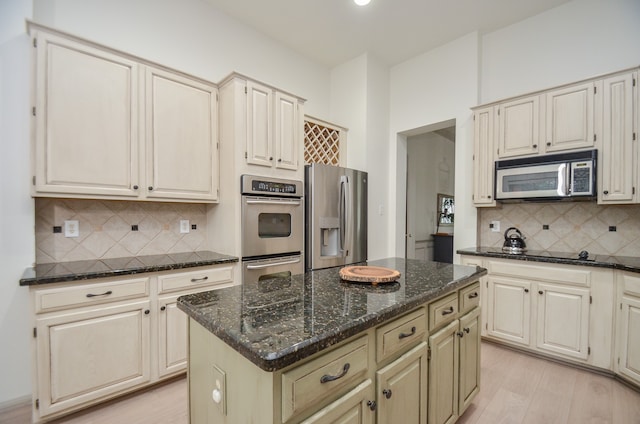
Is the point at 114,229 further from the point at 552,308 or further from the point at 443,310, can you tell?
the point at 552,308

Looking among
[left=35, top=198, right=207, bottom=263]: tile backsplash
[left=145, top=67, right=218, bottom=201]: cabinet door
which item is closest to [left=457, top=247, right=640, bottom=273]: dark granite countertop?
[left=145, top=67, right=218, bottom=201]: cabinet door

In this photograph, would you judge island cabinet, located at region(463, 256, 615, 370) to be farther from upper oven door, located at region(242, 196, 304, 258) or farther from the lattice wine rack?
the lattice wine rack

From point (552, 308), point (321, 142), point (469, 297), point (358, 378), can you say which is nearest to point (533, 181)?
point (552, 308)

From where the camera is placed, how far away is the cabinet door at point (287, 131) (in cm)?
268

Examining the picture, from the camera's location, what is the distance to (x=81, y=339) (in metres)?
1.73

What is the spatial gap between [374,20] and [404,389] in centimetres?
328

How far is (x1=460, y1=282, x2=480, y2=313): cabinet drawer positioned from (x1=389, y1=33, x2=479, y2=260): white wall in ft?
5.25

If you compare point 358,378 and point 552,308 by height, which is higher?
point 358,378

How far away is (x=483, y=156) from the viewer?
9.82ft

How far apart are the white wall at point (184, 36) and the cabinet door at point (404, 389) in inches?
108

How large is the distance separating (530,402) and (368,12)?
3523 mm

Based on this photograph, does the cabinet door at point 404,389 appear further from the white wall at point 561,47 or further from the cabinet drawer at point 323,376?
the white wall at point 561,47

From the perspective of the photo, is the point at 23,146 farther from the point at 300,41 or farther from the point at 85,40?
the point at 300,41

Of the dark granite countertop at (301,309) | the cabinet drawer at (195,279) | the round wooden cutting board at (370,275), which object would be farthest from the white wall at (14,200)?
the round wooden cutting board at (370,275)
